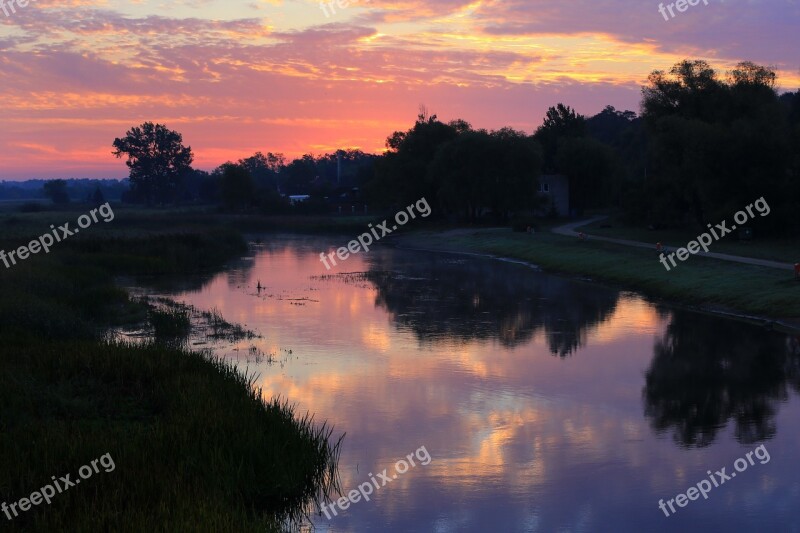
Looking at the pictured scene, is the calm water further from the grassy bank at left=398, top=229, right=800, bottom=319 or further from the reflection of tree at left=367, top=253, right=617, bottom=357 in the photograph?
the grassy bank at left=398, top=229, right=800, bottom=319

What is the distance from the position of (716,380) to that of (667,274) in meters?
21.3

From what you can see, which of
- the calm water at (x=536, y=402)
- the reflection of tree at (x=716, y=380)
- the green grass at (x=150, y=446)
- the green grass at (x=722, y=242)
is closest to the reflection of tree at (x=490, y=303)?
the calm water at (x=536, y=402)

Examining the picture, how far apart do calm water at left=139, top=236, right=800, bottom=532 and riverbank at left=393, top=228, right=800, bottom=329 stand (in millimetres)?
1843

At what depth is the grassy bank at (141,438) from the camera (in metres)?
11.2

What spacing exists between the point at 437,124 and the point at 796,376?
92546 millimetres

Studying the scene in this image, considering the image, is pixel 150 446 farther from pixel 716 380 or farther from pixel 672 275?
pixel 672 275

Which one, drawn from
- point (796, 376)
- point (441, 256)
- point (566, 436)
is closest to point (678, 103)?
point (441, 256)

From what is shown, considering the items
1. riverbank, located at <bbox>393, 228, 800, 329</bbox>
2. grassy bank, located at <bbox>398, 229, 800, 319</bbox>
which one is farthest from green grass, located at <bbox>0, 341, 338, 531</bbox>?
grassy bank, located at <bbox>398, 229, 800, 319</bbox>

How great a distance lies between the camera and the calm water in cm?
1405

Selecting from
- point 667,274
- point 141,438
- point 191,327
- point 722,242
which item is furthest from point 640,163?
point 141,438

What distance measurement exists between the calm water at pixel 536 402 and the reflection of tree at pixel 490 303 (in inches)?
7.6

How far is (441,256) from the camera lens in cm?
7200

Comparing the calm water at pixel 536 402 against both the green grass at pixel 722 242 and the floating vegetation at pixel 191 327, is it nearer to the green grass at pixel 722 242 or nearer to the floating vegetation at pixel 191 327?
the floating vegetation at pixel 191 327

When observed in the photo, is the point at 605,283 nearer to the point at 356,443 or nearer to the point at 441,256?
the point at 441,256
